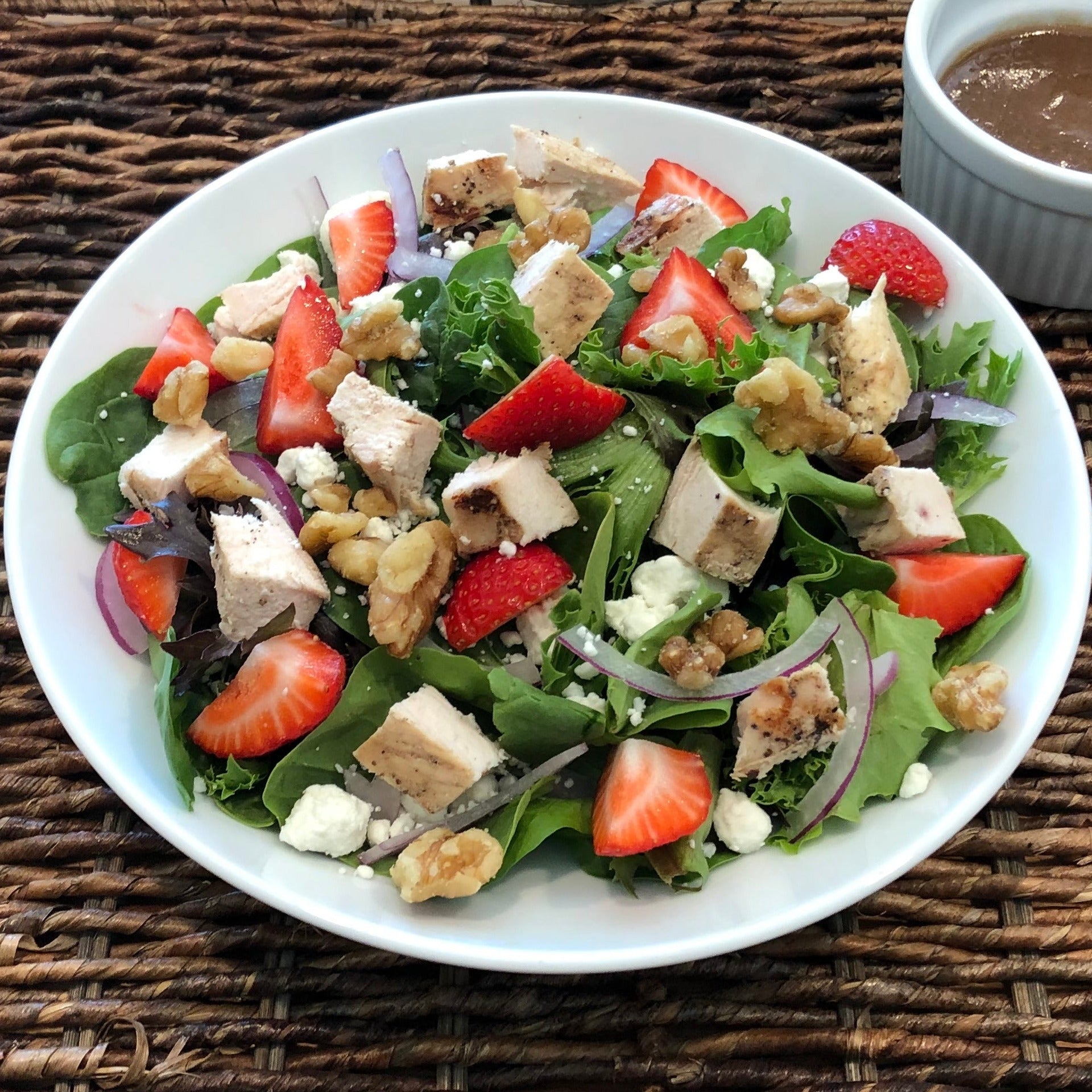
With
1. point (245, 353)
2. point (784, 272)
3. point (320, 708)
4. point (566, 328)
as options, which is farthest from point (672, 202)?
point (320, 708)

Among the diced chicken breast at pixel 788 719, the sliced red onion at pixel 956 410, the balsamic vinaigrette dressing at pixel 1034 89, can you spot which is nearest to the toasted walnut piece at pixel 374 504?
the diced chicken breast at pixel 788 719

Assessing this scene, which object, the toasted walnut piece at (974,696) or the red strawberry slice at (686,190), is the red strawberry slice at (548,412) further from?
the toasted walnut piece at (974,696)

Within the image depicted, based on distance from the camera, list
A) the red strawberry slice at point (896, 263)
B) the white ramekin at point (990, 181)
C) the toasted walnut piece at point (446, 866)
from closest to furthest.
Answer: the toasted walnut piece at point (446, 866), the red strawberry slice at point (896, 263), the white ramekin at point (990, 181)

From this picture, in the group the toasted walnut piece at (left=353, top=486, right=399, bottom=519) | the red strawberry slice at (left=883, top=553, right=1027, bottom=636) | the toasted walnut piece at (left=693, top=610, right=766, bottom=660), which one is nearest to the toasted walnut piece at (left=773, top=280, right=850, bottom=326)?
the red strawberry slice at (left=883, top=553, right=1027, bottom=636)

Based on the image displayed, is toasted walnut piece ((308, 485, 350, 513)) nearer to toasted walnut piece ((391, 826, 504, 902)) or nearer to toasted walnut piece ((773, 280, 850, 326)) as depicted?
toasted walnut piece ((391, 826, 504, 902))

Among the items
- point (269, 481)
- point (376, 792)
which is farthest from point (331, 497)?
point (376, 792)

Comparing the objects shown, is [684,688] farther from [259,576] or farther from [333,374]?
[333,374]

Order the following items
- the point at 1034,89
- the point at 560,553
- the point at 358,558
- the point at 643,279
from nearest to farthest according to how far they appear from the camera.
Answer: the point at 358,558 → the point at 560,553 → the point at 643,279 → the point at 1034,89
